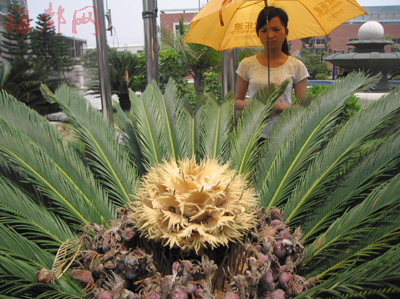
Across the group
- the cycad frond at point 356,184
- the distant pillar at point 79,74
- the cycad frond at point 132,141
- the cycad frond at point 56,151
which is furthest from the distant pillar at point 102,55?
the distant pillar at point 79,74

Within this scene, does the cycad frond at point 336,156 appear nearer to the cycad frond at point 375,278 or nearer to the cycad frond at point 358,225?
the cycad frond at point 358,225

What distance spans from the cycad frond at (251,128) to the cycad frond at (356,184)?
580mm

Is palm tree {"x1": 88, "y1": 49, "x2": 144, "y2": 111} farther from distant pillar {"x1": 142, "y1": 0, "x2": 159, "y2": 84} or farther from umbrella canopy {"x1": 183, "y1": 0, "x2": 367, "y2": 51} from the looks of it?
umbrella canopy {"x1": 183, "y1": 0, "x2": 367, "y2": 51}

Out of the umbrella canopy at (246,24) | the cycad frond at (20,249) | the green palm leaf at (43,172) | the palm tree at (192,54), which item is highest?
the palm tree at (192,54)

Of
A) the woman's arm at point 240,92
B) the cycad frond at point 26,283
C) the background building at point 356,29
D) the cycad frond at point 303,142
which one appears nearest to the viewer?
the cycad frond at point 26,283

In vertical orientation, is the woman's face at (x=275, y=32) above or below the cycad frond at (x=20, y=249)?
above

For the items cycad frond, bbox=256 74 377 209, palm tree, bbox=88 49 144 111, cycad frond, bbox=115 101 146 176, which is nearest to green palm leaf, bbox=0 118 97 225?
cycad frond, bbox=115 101 146 176

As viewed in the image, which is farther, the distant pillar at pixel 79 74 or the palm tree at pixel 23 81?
the distant pillar at pixel 79 74

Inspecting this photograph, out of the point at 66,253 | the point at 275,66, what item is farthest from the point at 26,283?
the point at 275,66

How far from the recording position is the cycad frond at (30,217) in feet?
5.71

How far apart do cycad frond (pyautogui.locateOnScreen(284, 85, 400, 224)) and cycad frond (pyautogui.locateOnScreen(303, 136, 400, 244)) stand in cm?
7

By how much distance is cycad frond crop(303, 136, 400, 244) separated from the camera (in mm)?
1874

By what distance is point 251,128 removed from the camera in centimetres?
253

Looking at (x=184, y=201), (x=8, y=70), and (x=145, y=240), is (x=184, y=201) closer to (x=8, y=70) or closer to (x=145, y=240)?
(x=145, y=240)
